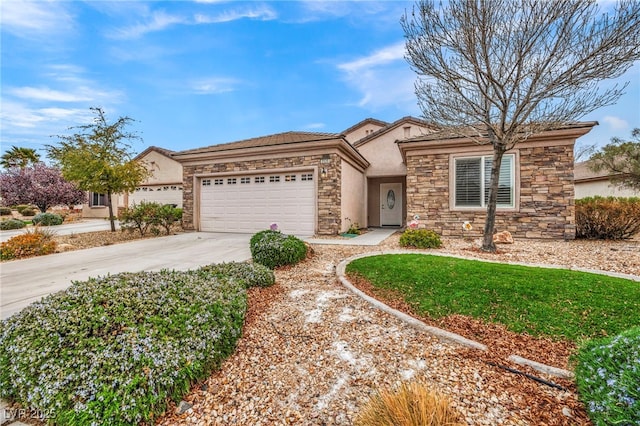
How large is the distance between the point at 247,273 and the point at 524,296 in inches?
152

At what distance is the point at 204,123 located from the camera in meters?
11.9

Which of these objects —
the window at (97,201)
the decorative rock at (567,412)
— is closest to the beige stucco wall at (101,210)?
the window at (97,201)

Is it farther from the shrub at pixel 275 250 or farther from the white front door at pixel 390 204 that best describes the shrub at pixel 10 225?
the white front door at pixel 390 204

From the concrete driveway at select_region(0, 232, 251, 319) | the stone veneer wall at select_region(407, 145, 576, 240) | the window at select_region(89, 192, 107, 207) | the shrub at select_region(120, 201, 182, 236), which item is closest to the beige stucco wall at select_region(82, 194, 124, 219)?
the window at select_region(89, 192, 107, 207)

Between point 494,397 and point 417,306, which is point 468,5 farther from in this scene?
Answer: point 494,397

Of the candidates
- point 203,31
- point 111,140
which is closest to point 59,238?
point 111,140

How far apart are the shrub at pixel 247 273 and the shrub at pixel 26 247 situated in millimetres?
6097

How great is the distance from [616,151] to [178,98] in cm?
1563

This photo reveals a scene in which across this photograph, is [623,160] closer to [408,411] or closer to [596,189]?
[596,189]

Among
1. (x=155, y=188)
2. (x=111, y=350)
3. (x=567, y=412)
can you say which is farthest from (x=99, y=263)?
(x=155, y=188)

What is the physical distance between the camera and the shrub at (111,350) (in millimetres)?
1727

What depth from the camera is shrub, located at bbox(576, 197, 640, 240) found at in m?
7.63

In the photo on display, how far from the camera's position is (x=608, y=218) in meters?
7.91

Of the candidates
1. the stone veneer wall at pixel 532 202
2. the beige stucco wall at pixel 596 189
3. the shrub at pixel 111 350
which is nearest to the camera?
the shrub at pixel 111 350
